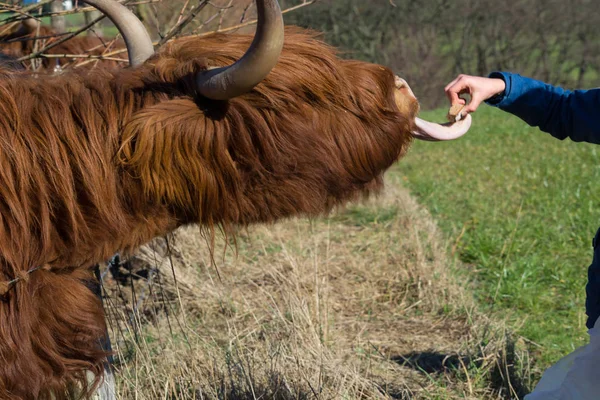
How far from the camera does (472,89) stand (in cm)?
271

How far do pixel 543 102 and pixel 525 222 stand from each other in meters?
4.30

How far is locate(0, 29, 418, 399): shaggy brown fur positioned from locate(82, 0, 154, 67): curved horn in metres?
0.16

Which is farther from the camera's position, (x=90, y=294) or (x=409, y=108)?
(x=409, y=108)

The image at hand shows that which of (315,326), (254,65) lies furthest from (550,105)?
(315,326)

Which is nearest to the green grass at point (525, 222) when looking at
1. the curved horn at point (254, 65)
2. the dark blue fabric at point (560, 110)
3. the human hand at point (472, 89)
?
the dark blue fabric at point (560, 110)

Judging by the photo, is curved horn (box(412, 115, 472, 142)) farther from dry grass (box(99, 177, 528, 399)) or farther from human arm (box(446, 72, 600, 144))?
dry grass (box(99, 177, 528, 399))

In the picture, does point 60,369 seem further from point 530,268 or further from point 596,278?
point 530,268

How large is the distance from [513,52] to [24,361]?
2573 cm

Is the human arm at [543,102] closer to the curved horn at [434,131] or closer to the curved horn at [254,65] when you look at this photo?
the curved horn at [434,131]

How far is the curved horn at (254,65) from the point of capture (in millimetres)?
1952

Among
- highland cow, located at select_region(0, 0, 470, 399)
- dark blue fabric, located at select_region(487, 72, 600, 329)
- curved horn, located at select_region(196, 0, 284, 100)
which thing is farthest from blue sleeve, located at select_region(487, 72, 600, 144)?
curved horn, located at select_region(196, 0, 284, 100)

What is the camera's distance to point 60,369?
2.22m

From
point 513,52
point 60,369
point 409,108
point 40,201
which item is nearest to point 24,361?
point 60,369

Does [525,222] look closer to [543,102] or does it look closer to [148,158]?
[543,102]
